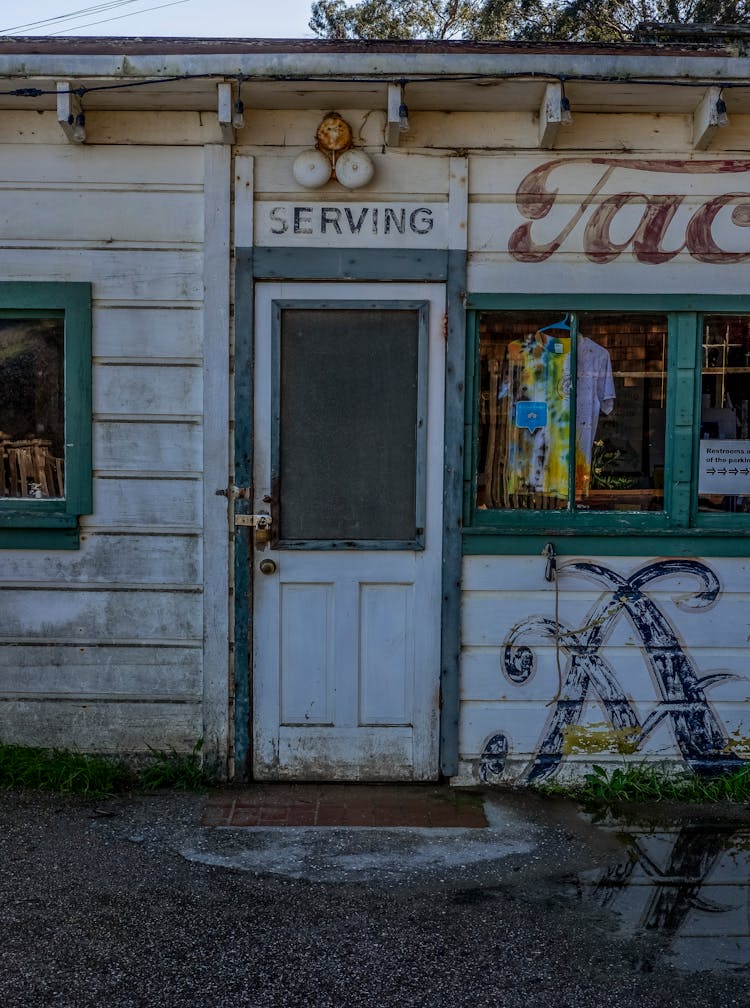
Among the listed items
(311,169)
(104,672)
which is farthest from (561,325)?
(104,672)

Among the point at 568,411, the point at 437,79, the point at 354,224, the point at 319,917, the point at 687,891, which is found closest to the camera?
the point at 319,917

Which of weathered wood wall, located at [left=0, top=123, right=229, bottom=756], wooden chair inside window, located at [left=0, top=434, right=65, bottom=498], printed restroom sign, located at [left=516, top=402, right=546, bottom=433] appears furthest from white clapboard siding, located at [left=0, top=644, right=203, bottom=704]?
printed restroom sign, located at [left=516, top=402, right=546, bottom=433]

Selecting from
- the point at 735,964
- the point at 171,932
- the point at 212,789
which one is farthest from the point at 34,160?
the point at 735,964

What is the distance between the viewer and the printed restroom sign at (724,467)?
522cm

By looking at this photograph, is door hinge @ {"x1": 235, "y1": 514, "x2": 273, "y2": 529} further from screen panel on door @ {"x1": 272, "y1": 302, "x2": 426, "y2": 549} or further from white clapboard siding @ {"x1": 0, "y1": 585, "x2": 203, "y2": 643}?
white clapboard siding @ {"x1": 0, "y1": 585, "x2": 203, "y2": 643}

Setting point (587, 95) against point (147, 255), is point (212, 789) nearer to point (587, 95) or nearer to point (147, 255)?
point (147, 255)

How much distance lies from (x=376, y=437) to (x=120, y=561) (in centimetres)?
140

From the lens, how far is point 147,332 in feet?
16.9

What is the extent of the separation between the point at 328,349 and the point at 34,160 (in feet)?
5.50

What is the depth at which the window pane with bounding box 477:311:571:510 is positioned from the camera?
518 cm

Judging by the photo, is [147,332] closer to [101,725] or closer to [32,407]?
[32,407]

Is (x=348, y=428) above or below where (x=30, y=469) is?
above

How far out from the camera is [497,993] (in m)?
3.38

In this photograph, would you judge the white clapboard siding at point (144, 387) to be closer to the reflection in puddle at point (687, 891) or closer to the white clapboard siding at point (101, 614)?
the white clapboard siding at point (101, 614)
